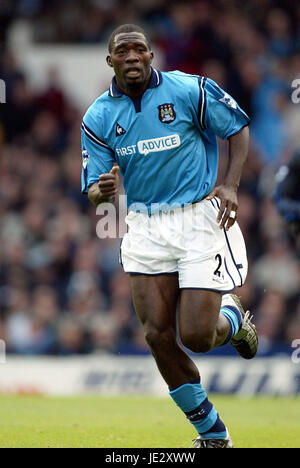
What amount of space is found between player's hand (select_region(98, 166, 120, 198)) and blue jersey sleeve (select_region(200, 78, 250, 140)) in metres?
0.78

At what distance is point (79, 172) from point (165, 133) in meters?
8.81

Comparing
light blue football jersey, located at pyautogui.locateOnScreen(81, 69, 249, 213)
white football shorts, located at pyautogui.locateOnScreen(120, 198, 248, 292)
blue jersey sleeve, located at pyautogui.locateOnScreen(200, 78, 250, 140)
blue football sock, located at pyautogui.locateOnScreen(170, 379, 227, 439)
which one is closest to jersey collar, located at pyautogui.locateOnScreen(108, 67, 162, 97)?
light blue football jersey, located at pyautogui.locateOnScreen(81, 69, 249, 213)

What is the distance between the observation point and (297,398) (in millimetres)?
11086

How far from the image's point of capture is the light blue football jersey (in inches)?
257

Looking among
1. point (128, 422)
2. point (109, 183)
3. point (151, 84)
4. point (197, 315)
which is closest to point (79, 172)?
point (128, 422)

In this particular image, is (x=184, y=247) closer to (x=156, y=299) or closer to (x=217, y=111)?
(x=156, y=299)

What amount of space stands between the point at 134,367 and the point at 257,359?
1573 millimetres

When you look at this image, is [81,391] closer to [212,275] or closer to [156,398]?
[156,398]

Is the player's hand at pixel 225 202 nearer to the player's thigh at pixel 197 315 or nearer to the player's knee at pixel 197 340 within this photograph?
the player's thigh at pixel 197 315

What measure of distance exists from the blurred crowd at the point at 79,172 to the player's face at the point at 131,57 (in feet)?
19.2

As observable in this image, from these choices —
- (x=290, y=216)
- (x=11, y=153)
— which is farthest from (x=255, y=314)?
(x=11, y=153)

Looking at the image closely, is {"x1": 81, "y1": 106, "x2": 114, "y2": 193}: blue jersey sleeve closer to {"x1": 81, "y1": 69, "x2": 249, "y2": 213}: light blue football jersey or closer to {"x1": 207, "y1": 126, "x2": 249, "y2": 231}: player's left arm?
{"x1": 81, "y1": 69, "x2": 249, "y2": 213}: light blue football jersey

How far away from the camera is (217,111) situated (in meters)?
6.57

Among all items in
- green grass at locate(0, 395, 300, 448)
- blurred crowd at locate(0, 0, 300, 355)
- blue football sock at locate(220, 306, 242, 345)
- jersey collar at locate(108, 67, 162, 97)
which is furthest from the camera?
blurred crowd at locate(0, 0, 300, 355)
